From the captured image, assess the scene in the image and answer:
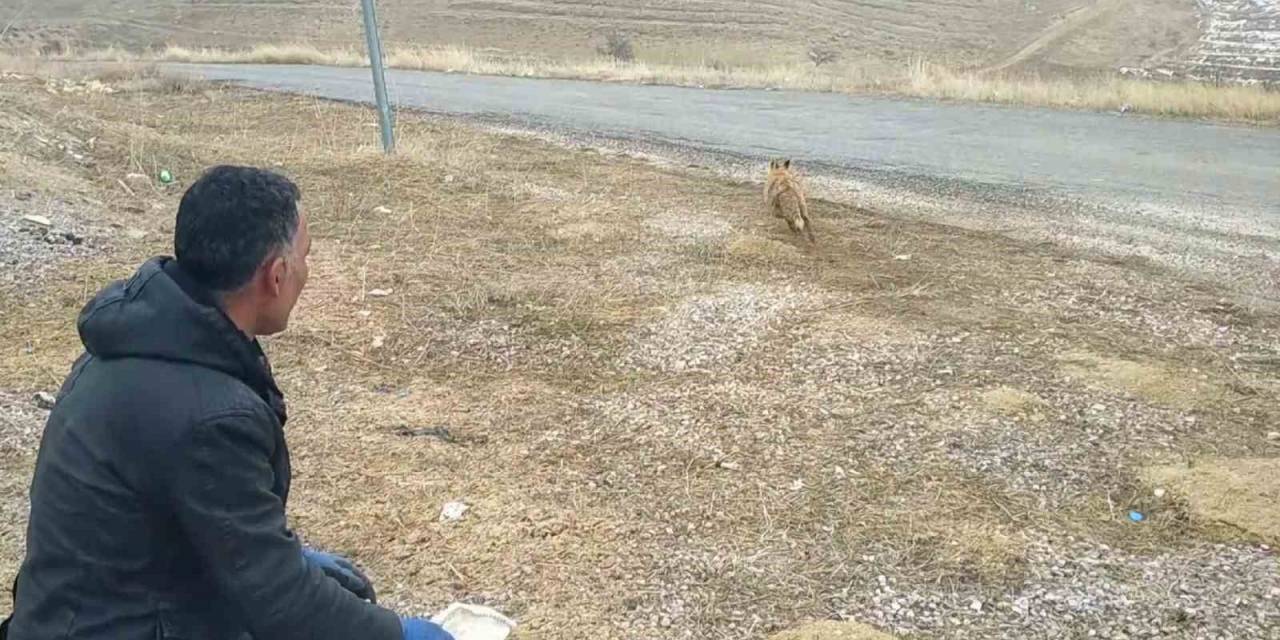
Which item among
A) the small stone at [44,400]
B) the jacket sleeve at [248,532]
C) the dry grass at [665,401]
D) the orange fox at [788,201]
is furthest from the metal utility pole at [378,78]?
the jacket sleeve at [248,532]

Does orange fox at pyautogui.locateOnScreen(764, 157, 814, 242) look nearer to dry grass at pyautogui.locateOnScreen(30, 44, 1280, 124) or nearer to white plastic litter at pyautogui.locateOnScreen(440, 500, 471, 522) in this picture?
white plastic litter at pyautogui.locateOnScreen(440, 500, 471, 522)

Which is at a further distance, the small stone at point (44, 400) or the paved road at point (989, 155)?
the paved road at point (989, 155)

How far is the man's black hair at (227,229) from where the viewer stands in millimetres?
1983

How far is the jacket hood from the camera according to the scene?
1.89 metres

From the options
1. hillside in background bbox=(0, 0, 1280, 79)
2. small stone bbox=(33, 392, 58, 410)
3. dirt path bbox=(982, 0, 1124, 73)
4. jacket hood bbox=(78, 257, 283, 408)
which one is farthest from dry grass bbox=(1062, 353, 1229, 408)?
dirt path bbox=(982, 0, 1124, 73)

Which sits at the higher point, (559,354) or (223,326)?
(223,326)

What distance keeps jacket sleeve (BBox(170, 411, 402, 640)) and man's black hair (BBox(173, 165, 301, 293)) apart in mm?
285

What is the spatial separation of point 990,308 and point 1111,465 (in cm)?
207

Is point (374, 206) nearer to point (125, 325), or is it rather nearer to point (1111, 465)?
point (1111, 465)

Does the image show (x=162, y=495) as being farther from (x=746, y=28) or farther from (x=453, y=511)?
(x=746, y=28)

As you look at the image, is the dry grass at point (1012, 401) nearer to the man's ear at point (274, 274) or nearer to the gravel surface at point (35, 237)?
the man's ear at point (274, 274)

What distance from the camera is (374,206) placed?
343 inches

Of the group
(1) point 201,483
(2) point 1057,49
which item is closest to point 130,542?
(1) point 201,483

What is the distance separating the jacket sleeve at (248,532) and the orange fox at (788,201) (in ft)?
20.5
